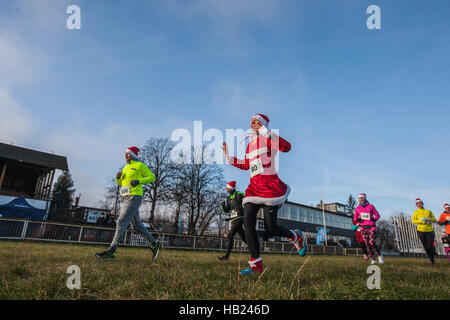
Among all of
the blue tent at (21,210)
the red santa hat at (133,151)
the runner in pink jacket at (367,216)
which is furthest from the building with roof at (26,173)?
the runner in pink jacket at (367,216)

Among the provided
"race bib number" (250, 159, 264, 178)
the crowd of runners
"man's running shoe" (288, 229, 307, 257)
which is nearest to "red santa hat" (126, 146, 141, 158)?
the crowd of runners

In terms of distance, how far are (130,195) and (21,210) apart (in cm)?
2169

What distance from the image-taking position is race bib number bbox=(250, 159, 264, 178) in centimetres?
377

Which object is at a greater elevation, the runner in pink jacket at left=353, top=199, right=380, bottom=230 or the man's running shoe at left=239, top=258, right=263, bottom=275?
the runner in pink jacket at left=353, top=199, right=380, bottom=230

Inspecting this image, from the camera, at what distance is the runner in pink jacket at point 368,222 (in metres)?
7.82

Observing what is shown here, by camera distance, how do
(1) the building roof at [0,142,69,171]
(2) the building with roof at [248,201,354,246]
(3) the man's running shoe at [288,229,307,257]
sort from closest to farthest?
(3) the man's running shoe at [288,229,307,257] < (1) the building roof at [0,142,69,171] < (2) the building with roof at [248,201,354,246]

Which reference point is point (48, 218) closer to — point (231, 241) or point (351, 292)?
point (231, 241)

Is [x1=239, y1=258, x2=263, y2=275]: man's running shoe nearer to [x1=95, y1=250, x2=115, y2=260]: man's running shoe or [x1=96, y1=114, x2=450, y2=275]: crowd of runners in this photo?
[x1=96, y1=114, x2=450, y2=275]: crowd of runners

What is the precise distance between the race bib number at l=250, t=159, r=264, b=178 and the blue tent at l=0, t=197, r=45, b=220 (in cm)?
2347

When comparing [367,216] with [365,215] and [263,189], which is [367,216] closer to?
[365,215]

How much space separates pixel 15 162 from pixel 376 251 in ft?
103

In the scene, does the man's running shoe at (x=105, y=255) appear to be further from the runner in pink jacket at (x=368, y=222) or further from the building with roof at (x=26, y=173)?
the building with roof at (x=26, y=173)

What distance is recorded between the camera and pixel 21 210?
20781mm

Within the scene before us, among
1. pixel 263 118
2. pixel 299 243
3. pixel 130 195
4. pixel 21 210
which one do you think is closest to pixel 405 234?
pixel 299 243
